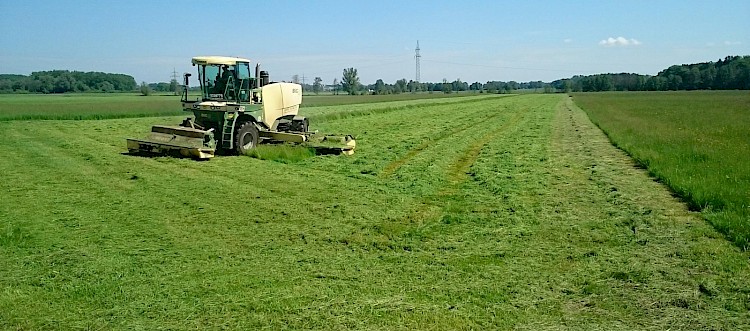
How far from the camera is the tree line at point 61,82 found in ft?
251

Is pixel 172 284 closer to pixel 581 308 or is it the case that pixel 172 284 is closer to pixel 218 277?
pixel 218 277

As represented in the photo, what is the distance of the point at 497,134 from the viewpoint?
2216 cm

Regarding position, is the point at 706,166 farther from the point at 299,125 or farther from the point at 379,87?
the point at 379,87

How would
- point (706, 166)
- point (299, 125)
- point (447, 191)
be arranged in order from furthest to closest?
point (299, 125), point (706, 166), point (447, 191)

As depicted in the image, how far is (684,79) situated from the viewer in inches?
4621

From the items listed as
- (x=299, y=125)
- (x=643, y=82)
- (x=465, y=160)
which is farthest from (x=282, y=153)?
(x=643, y=82)

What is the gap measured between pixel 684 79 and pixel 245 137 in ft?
→ 402

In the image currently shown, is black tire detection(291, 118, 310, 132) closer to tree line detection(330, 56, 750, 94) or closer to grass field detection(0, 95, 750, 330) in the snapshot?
grass field detection(0, 95, 750, 330)

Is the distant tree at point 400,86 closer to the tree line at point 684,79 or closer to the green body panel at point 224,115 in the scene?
the tree line at point 684,79

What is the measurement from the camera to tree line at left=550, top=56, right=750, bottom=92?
10388 cm

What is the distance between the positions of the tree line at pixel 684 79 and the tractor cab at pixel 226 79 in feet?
353

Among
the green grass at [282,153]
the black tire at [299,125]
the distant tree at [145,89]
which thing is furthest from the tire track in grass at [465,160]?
the distant tree at [145,89]

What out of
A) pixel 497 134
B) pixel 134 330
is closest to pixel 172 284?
pixel 134 330

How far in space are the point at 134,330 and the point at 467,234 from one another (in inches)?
164
